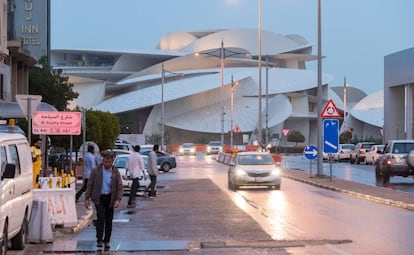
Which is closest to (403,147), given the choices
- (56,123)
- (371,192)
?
(371,192)

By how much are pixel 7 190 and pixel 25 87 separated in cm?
3599

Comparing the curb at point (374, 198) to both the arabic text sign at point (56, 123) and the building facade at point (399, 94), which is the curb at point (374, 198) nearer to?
the arabic text sign at point (56, 123)

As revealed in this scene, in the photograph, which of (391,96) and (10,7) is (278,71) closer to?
(391,96)

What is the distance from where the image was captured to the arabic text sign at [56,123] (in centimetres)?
1988

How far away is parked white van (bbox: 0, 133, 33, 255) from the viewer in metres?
10.4

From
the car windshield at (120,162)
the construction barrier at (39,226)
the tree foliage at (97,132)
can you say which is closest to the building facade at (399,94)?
the tree foliage at (97,132)

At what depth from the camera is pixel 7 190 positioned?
10.6 m

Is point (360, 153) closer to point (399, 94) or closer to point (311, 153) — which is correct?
point (399, 94)

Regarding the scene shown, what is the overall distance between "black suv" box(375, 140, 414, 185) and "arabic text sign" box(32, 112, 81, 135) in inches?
636

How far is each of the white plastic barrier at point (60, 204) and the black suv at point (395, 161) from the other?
1932 cm

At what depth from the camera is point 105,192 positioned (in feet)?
41.9

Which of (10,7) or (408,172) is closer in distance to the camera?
(408,172)

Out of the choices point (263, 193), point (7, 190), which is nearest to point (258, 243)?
point (7, 190)

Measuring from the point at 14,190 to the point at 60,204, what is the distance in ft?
13.6
